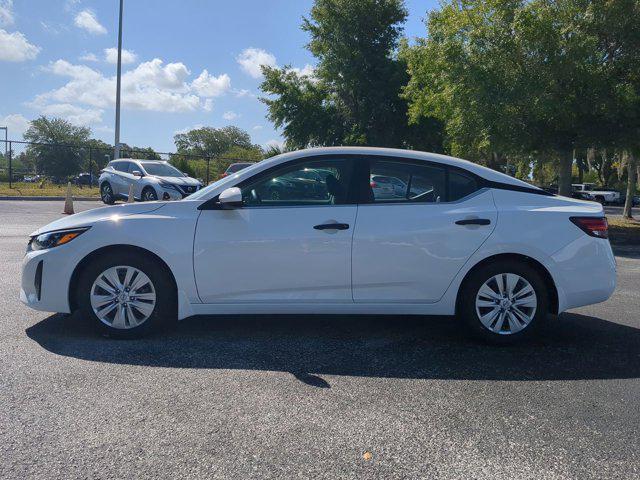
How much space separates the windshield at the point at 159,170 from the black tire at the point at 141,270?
46.6 feet

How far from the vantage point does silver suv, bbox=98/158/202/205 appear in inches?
694

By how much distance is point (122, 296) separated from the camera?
15.2 ft

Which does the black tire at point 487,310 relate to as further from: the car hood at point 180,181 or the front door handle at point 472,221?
the car hood at point 180,181

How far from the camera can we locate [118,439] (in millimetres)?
2990

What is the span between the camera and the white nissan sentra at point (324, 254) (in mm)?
4598

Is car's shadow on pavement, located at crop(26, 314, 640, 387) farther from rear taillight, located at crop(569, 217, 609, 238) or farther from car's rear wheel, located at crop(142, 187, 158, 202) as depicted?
car's rear wheel, located at crop(142, 187, 158, 202)

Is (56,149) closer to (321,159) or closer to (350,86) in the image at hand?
(350,86)

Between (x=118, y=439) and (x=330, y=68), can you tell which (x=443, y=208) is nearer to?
(x=118, y=439)

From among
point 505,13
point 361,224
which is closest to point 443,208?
point 361,224

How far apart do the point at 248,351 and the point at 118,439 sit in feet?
5.13

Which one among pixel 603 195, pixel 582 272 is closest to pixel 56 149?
pixel 603 195

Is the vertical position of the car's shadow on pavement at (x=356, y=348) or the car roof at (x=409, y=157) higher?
the car roof at (x=409, y=157)

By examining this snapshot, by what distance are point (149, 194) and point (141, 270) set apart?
46.0 ft

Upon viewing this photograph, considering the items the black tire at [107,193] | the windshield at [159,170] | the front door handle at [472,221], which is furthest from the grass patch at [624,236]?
the black tire at [107,193]
